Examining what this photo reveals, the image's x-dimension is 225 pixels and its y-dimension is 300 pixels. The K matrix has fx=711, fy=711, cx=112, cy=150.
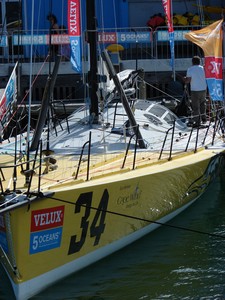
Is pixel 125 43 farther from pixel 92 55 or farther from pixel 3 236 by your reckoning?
pixel 3 236

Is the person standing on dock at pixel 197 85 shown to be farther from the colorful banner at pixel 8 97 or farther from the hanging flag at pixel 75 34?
the colorful banner at pixel 8 97

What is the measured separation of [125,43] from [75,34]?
8790mm

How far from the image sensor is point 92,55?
1184 cm

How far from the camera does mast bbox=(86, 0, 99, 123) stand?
11.8 metres

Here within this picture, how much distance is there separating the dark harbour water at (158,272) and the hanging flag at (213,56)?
2.50 meters

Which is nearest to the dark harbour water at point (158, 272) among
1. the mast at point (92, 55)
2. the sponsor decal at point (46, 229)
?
the sponsor decal at point (46, 229)

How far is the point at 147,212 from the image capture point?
1026 centimetres

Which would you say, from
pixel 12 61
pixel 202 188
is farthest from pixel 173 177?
pixel 12 61

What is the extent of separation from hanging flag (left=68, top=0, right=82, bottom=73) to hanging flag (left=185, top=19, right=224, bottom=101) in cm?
200

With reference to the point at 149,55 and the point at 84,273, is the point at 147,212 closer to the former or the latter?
the point at 84,273

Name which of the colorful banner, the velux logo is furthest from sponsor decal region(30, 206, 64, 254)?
the colorful banner

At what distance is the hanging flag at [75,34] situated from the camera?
11.9 m

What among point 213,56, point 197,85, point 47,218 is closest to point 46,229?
point 47,218

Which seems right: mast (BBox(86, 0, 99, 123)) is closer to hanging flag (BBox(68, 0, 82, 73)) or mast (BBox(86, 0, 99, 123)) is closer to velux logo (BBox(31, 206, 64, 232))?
hanging flag (BBox(68, 0, 82, 73))
